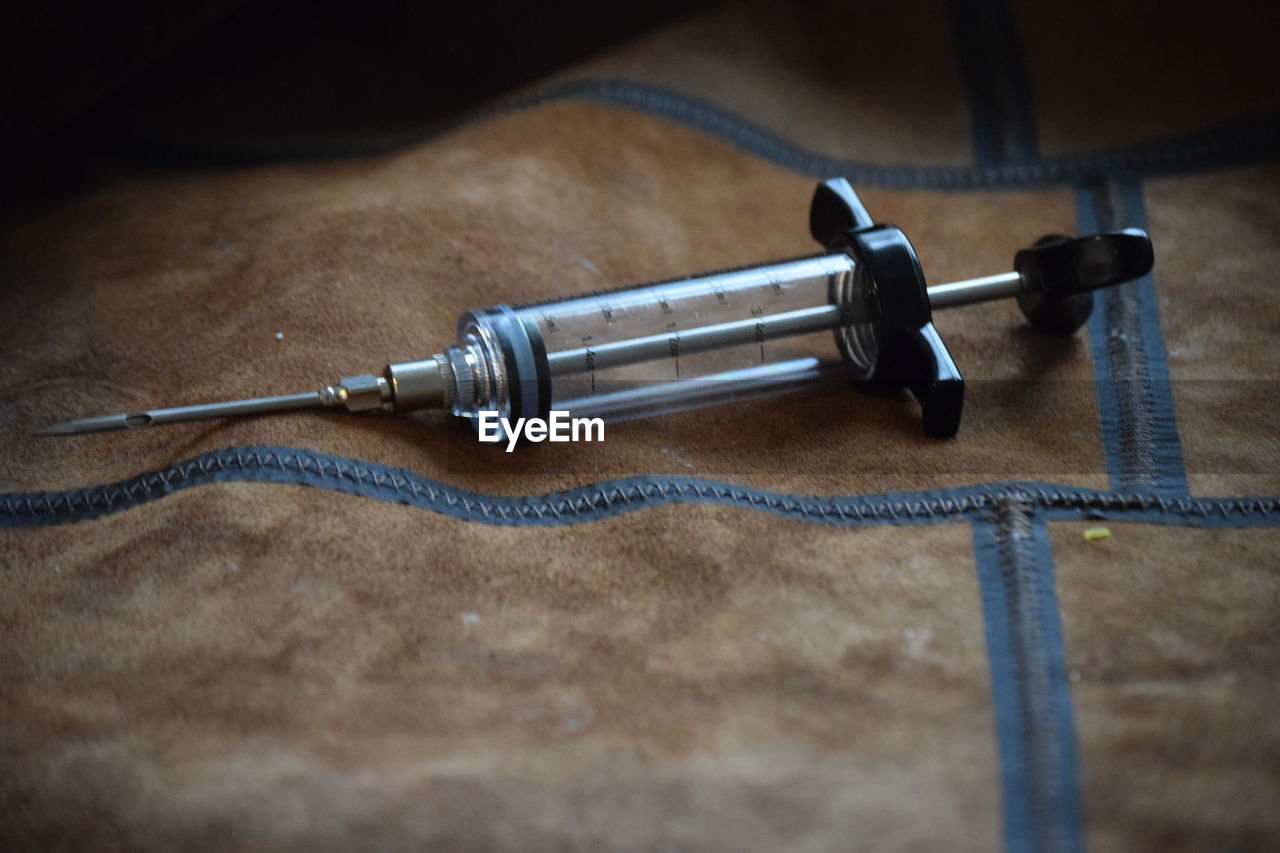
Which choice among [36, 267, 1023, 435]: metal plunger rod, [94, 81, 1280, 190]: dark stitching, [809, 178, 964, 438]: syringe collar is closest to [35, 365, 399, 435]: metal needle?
[36, 267, 1023, 435]: metal plunger rod

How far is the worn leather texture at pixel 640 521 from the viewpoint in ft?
2.39

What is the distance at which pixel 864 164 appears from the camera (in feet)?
4.90

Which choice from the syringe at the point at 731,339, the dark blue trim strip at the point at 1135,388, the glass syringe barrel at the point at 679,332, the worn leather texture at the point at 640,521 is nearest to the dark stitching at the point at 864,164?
→ the worn leather texture at the point at 640,521

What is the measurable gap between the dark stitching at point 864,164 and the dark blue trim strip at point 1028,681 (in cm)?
64

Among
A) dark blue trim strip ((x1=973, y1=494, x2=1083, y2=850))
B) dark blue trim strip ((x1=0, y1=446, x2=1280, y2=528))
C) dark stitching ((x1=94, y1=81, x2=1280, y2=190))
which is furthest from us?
dark stitching ((x1=94, y1=81, x2=1280, y2=190))

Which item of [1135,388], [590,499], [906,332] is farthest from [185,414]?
[1135,388]

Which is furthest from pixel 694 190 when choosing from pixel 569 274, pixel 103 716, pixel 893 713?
pixel 103 716

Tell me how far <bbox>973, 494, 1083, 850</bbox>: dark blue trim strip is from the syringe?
0.16m

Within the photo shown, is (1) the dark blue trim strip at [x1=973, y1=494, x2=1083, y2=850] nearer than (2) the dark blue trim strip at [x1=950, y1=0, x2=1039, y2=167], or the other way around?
(1) the dark blue trim strip at [x1=973, y1=494, x2=1083, y2=850]

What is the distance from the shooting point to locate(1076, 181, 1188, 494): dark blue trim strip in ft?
3.38

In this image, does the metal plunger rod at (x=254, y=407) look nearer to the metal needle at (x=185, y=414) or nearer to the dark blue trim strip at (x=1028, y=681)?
the metal needle at (x=185, y=414)

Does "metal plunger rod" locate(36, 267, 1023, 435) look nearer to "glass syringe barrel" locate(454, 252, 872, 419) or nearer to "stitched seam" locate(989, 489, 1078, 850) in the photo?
"glass syringe barrel" locate(454, 252, 872, 419)

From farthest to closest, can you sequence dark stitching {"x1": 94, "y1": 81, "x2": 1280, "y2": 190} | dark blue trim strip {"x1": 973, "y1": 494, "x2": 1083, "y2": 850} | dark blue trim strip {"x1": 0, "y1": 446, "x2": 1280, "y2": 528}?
1. dark stitching {"x1": 94, "y1": 81, "x2": 1280, "y2": 190}
2. dark blue trim strip {"x1": 0, "y1": 446, "x2": 1280, "y2": 528}
3. dark blue trim strip {"x1": 973, "y1": 494, "x2": 1083, "y2": 850}

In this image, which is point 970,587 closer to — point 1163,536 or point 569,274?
point 1163,536
